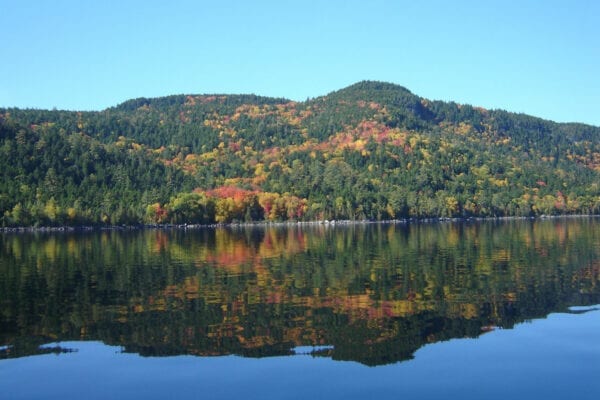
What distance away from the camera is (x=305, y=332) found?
36.8 metres

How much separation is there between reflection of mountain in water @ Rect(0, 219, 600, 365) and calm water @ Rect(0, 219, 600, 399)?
0.59 feet

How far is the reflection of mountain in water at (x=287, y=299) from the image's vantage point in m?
35.5

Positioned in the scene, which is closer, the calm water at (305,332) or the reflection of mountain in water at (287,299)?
the calm water at (305,332)

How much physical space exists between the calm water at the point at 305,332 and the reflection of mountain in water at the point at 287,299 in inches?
7.1

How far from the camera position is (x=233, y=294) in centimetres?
5016

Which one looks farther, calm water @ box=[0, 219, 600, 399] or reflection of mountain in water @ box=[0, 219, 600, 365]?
reflection of mountain in water @ box=[0, 219, 600, 365]

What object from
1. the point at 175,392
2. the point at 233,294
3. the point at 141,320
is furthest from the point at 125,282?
the point at 175,392

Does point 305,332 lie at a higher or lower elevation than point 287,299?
lower

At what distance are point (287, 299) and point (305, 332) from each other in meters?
10.7

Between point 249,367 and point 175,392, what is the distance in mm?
4322

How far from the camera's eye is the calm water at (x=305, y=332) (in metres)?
28.4

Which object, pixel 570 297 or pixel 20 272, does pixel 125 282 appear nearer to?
pixel 20 272

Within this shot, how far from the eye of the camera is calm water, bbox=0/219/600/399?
1119 inches

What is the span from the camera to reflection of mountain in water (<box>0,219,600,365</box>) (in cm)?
3553
